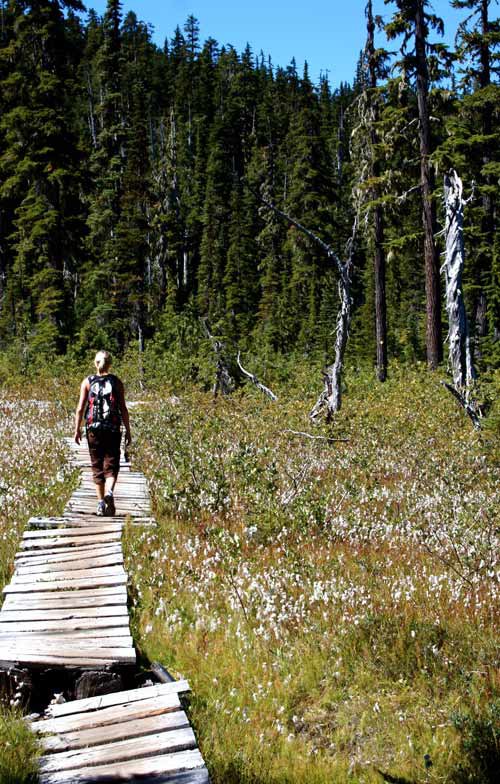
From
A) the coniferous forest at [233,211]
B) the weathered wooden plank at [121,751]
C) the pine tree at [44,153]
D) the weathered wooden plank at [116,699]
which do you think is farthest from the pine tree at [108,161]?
the weathered wooden plank at [121,751]

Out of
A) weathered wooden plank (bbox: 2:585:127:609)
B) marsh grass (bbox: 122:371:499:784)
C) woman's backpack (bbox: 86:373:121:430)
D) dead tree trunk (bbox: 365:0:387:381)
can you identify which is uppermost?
dead tree trunk (bbox: 365:0:387:381)

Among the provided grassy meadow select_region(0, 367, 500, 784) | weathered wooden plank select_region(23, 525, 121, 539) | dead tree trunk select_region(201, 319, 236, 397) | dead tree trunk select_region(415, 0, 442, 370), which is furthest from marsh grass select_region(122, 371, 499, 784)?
dead tree trunk select_region(415, 0, 442, 370)

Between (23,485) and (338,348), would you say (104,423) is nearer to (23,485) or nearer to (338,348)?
(23,485)

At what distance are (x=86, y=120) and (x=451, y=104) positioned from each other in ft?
206

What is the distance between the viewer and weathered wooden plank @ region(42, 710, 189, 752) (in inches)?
140

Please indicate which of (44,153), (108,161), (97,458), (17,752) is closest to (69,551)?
(97,458)

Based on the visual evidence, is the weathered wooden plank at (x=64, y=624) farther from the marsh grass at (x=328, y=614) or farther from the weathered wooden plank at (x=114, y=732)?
the weathered wooden plank at (x=114, y=732)

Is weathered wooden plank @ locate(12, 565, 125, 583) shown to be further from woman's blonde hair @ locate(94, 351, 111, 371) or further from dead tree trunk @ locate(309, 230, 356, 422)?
dead tree trunk @ locate(309, 230, 356, 422)

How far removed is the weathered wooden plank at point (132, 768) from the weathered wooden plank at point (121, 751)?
4 centimetres

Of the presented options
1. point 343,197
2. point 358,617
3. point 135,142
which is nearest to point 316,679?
point 358,617

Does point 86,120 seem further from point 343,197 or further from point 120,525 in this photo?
point 120,525

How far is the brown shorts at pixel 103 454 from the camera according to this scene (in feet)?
27.5

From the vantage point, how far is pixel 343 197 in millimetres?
71562

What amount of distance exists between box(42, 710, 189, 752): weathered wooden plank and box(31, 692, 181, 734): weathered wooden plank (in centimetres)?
4
